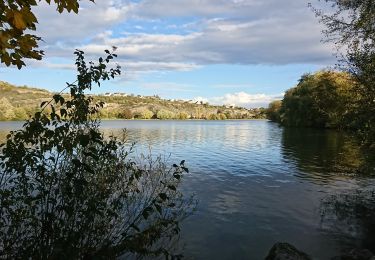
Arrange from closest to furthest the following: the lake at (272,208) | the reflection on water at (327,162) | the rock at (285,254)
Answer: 1. the rock at (285,254)
2. the lake at (272,208)
3. the reflection on water at (327,162)

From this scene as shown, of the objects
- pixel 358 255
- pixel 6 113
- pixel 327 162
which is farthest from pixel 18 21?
pixel 6 113

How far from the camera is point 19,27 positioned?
11.5 feet

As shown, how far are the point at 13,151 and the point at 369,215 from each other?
17143 millimetres

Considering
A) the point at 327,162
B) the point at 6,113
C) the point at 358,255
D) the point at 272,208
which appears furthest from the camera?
the point at 6,113

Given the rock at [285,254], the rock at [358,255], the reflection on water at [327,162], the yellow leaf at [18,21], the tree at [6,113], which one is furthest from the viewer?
the tree at [6,113]

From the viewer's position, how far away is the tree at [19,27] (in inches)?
139

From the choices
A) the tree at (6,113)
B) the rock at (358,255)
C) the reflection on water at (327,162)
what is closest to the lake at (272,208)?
the reflection on water at (327,162)

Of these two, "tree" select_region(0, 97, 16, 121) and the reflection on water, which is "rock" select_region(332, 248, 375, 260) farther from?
"tree" select_region(0, 97, 16, 121)

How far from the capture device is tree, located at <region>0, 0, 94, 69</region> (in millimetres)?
3533

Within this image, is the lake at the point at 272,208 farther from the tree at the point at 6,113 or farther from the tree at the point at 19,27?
the tree at the point at 6,113

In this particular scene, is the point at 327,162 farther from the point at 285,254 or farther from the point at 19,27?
the point at 19,27

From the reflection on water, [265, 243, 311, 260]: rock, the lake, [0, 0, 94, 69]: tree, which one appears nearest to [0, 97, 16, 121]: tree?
the reflection on water

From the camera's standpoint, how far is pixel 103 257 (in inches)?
271

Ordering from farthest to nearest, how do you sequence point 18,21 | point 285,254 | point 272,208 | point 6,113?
point 6,113, point 272,208, point 285,254, point 18,21
